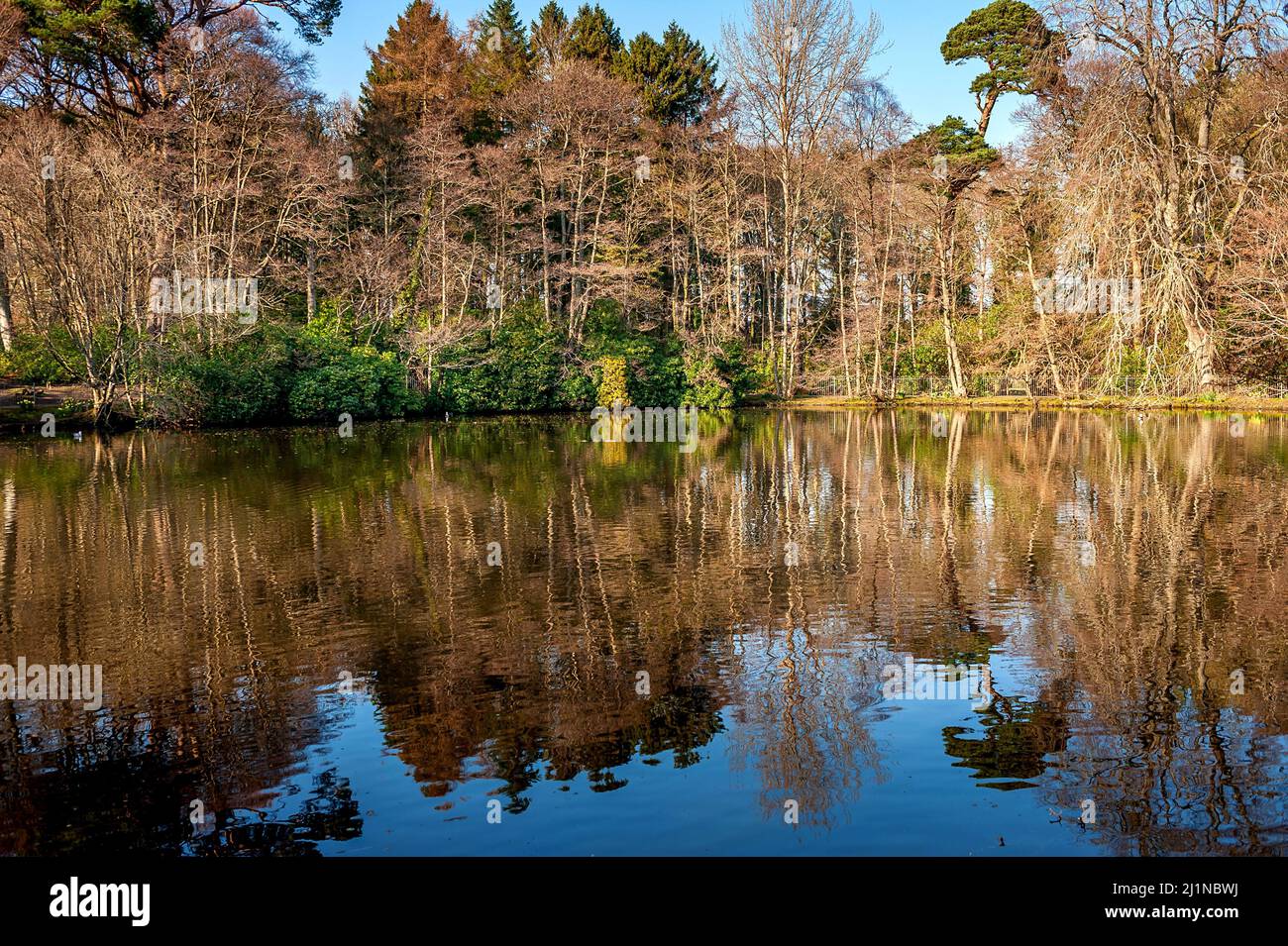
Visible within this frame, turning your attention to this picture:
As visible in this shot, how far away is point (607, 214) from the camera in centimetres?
4584

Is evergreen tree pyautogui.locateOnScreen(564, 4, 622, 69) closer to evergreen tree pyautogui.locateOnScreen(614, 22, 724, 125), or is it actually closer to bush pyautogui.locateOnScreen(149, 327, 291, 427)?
evergreen tree pyautogui.locateOnScreen(614, 22, 724, 125)

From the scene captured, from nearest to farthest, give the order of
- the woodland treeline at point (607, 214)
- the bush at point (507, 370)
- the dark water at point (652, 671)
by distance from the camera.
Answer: the dark water at point (652, 671)
the woodland treeline at point (607, 214)
the bush at point (507, 370)

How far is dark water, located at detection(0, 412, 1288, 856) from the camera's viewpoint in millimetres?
5691

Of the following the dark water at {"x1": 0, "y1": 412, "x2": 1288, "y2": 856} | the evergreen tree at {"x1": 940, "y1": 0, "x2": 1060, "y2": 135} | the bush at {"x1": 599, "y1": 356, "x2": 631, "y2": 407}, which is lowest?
the dark water at {"x1": 0, "y1": 412, "x2": 1288, "y2": 856}

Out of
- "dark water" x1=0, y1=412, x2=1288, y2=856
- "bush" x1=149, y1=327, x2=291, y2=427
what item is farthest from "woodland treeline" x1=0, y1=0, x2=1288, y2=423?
"dark water" x1=0, y1=412, x2=1288, y2=856

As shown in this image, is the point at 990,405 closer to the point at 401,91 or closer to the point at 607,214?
the point at 607,214

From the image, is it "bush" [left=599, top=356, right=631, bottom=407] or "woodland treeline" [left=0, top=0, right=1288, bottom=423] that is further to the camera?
"bush" [left=599, top=356, right=631, bottom=407]

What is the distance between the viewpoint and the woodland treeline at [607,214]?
30141 mm

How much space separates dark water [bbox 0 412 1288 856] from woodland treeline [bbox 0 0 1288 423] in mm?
16002

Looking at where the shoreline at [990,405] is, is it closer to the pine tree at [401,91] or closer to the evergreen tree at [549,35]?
the pine tree at [401,91]

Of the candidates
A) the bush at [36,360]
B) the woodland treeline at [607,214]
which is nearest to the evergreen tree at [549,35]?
the woodland treeline at [607,214]

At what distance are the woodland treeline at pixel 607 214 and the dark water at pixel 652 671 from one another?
1600cm
